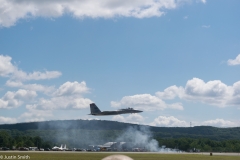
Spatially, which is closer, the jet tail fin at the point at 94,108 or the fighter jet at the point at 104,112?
the fighter jet at the point at 104,112

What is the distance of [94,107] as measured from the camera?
187 metres

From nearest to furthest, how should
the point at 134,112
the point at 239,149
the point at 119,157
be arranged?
the point at 119,157, the point at 134,112, the point at 239,149

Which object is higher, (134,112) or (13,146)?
(134,112)

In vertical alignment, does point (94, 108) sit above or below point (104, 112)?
above

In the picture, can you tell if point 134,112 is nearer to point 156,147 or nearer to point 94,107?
point 94,107

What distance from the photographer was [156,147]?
199750 mm

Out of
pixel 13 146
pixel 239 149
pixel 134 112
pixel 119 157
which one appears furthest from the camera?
pixel 13 146

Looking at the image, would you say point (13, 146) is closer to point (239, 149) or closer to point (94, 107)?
point (94, 107)

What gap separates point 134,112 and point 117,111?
7.75 meters

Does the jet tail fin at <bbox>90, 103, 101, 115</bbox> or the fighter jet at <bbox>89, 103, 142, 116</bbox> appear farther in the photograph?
the jet tail fin at <bbox>90, 103, 101, 115</bbox>

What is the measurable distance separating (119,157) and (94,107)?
183 meters

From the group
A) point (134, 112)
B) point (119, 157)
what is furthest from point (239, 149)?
point (119, 157)

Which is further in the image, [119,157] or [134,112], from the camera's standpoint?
[134,112]

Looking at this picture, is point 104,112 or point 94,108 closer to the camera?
point 104,112
